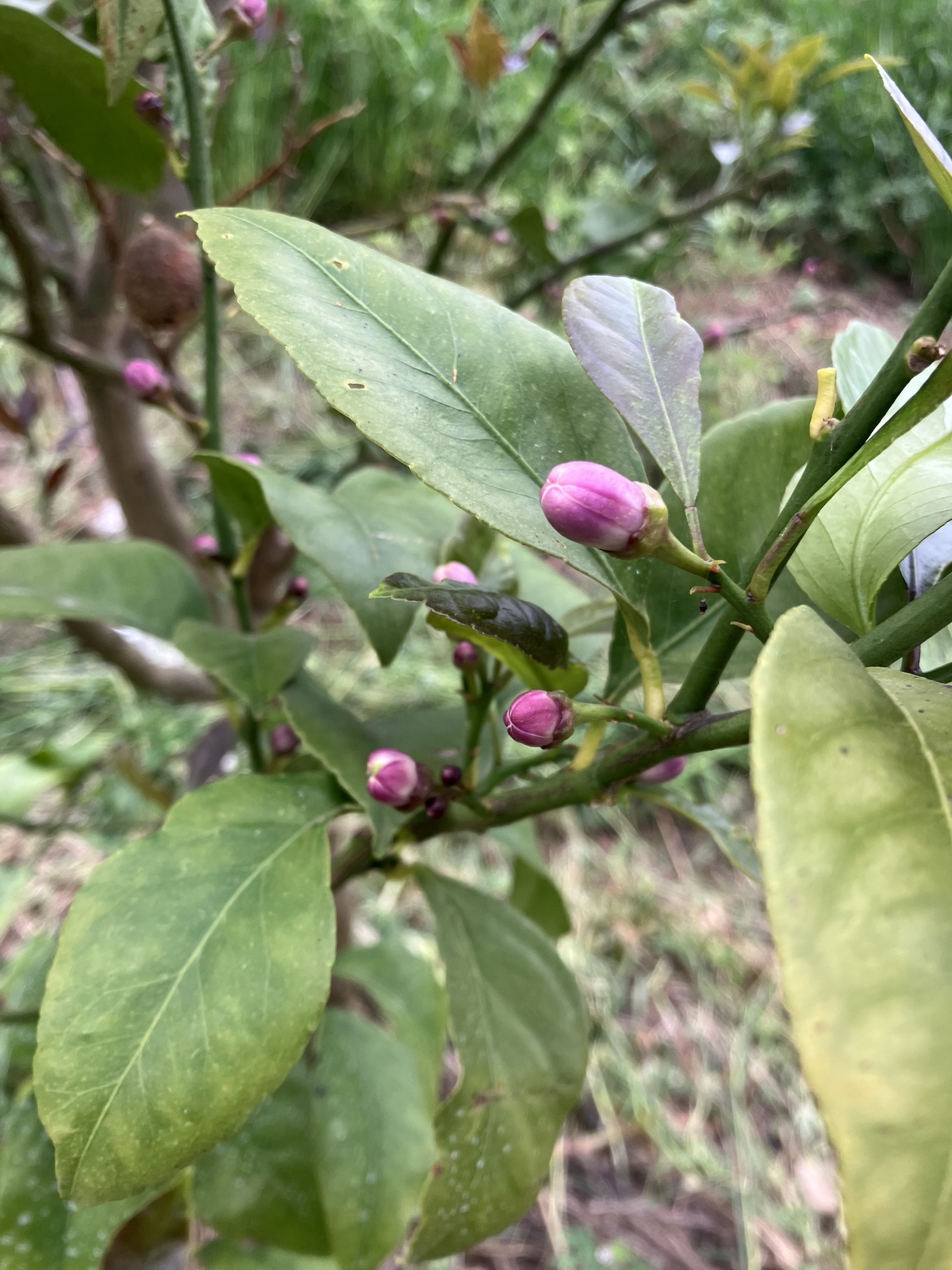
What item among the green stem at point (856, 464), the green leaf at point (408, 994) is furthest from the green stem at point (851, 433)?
the green leaf at point (408, 994)

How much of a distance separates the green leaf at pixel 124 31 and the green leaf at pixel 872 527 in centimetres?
33

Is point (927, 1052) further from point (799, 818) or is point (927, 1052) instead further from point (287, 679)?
point (287, 679)

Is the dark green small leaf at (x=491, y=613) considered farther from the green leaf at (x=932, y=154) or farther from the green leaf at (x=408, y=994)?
the green leaf at (x=408, y=994)

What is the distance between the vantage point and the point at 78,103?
45 cm

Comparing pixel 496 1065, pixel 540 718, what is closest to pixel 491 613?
pixel 540 718

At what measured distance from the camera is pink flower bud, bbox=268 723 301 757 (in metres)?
0.51

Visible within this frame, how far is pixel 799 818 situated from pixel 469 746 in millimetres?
205

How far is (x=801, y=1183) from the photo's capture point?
1134 mm

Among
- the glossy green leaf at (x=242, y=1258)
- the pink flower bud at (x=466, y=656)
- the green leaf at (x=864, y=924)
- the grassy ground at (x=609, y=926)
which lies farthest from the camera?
the grassy ground at (x=609, y=926)

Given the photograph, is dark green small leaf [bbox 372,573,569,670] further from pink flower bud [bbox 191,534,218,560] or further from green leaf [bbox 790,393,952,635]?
pink flower bud [bbox 191,534,218,560]

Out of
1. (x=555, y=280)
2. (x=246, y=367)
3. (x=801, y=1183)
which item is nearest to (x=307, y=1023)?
(x=555, y=280)

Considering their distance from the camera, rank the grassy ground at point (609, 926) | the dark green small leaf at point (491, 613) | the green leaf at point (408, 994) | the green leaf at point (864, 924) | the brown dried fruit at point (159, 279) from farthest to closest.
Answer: the grassy ground at point (609, 926)
the green leaf at point (408, 994)
the brown dried fruit at point (159, 279)
the dark green small leaf at point (491, 613)
the green leaf at point (864, 924)

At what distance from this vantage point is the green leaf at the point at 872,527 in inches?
10.3

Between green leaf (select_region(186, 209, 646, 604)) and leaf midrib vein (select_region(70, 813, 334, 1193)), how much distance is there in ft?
0.59
